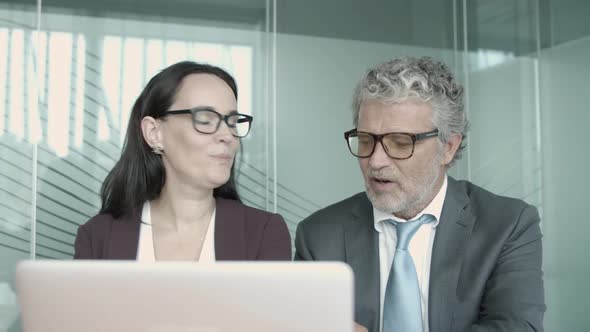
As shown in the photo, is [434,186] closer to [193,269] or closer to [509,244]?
[509,244]

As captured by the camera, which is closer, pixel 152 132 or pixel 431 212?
pixel 431 212

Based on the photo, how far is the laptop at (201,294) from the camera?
3.22 ft

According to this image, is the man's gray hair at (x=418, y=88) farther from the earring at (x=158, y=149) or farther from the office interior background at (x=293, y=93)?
the office interior background at (x=293, y=93)

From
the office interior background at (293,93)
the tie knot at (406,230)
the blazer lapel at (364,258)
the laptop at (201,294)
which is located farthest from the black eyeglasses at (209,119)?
the office interior background at (293,93)

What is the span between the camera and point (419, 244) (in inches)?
82.8

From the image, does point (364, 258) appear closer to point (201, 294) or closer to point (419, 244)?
point (419, 244)

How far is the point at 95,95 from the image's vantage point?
4.12 metres

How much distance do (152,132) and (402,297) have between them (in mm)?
991

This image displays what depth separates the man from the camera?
76.7 inches

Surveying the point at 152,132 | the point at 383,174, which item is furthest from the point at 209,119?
the point at 383,174

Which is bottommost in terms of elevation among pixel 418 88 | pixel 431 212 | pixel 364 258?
pixel 364 258

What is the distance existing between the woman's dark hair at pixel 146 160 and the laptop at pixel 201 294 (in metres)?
1.24

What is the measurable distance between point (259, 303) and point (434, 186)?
1259 mm

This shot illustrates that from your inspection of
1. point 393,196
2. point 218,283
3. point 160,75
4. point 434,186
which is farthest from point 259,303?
point 160,75
